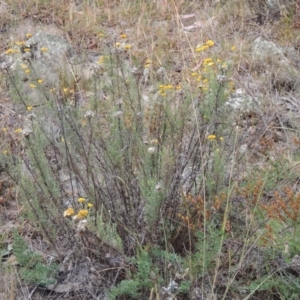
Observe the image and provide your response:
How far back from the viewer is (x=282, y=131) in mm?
4215

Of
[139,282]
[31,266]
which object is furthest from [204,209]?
[31,266]

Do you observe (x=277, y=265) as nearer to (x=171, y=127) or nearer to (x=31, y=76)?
(x=171, y=127)

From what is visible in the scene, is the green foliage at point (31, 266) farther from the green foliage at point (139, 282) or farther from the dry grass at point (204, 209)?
the green foliage at point (139, 282)

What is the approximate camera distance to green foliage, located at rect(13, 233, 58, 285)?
2.90 meters

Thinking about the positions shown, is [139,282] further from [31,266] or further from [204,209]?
[31,266]

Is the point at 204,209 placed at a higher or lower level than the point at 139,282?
higher

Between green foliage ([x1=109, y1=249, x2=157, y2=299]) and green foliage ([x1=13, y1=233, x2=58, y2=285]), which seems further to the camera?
green foliage ([x1=13, y1=233, x2=58, y2=285])

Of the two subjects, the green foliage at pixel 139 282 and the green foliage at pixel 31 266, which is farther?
the green foliage at pixel 31 266

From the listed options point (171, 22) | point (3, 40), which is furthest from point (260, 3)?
point (3, 40)

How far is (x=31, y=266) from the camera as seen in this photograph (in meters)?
3.02

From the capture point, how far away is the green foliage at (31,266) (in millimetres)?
2904

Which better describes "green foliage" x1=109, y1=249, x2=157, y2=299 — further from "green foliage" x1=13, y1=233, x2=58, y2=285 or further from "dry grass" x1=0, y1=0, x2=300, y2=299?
"green foliage" x1=13, y1=233, x2=58, y2=285

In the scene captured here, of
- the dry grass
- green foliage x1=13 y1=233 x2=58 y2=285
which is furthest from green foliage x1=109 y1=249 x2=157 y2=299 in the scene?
green foliage x1=13 y1=233 x2=58 y2=285

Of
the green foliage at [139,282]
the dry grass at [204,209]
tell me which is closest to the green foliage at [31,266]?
the dry grass at [204,209]
